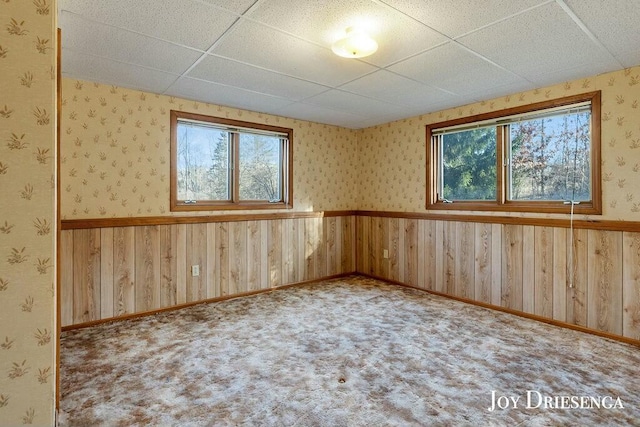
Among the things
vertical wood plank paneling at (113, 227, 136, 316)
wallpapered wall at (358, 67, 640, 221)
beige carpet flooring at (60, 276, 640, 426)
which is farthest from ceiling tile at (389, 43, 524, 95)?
vertical wood plank paneling at (113, 227, 136, 316)

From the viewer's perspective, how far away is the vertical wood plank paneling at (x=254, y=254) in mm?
4105

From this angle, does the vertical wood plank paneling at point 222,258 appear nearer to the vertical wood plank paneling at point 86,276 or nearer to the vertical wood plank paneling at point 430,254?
the vertical wood plank paneling at point 86,276

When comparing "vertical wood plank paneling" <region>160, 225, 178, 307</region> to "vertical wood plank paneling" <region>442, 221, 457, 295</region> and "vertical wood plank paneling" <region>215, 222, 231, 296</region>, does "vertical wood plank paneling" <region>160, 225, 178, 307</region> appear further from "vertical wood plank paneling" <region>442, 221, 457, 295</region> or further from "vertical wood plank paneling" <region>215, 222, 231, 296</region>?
"vertical wood plank paneling" <region>442, 221, 457, 295</region>

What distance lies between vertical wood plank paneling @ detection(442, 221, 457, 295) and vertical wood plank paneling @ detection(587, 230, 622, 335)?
127cm

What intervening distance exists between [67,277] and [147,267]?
0.65 metres

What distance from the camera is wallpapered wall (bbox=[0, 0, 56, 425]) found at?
1299 millimetres

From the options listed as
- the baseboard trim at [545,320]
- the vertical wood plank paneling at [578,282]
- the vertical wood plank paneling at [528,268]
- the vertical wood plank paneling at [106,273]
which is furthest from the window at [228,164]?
the vertical wood plank paneling at [578,282]

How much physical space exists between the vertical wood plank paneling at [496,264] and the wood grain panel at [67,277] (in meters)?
4.12

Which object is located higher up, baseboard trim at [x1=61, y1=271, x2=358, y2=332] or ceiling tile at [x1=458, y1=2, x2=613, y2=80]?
ceiling tile at [x1=458, y1=2, x2=613, y2=80]

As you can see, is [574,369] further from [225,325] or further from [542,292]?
[225,325]

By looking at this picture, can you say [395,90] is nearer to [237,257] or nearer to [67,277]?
[237,257]

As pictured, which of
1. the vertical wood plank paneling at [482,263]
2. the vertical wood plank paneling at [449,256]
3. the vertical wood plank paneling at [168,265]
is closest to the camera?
the vertical wood plank paneling at [168,265]

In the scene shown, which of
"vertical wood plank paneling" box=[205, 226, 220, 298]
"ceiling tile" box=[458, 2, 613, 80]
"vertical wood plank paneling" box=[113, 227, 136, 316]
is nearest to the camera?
"ceiling tile" box=[458, 2, 613, 80]

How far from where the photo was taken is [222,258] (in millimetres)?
3895
